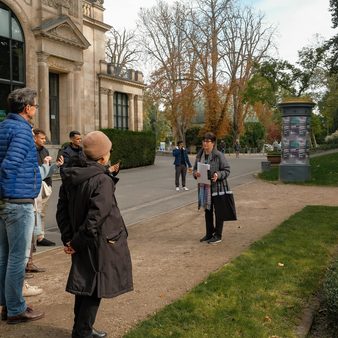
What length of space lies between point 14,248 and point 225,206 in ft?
13.1

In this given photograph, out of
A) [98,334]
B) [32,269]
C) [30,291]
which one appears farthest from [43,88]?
[98,334]

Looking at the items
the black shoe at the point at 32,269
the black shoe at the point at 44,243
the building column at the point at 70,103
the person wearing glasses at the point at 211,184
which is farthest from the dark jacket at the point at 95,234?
the building column at the point at 70,103

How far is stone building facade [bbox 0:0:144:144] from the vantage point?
73.2 feet

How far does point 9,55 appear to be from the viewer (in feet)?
72.5

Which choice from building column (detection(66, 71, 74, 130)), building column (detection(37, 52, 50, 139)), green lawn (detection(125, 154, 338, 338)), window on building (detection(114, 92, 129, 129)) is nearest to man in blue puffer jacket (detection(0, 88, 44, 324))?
green lawn (detection(125, 154, 338, 338))

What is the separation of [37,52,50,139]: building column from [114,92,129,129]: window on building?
9.06 m

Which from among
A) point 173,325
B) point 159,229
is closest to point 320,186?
point 159,229

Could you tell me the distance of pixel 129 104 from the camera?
34.2m

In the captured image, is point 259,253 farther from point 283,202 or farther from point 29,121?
point 283,202

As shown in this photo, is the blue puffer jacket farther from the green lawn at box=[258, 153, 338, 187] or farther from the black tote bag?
the green lawn at box=[258, 153, 338, 187]

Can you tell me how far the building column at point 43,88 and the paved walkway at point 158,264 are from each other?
47.0 feet

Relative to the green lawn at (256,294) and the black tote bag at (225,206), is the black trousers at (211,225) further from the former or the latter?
the green lawn at (256,294)

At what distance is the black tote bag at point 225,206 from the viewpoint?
24.1 feet

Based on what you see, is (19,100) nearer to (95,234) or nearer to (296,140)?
(95,234)
